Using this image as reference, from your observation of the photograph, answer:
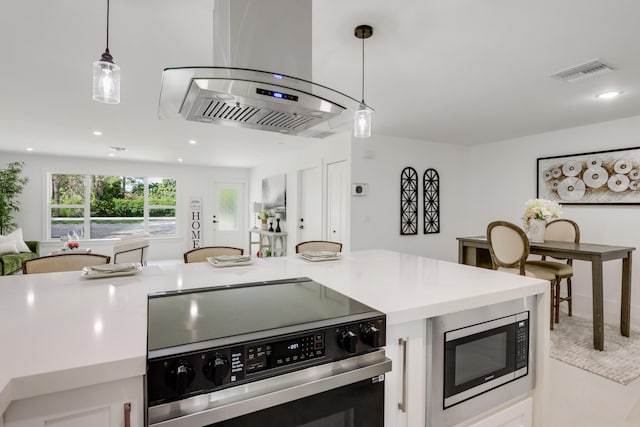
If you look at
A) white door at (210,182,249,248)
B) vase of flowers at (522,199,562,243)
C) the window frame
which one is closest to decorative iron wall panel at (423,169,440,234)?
vase of flowers at (522,199,562,243)

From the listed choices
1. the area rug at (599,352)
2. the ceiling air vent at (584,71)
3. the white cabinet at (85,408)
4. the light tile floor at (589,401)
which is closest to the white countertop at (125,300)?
the white cabinet at (85,408)

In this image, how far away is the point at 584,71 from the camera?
8.09 feet

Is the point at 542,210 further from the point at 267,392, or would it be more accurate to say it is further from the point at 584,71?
the point at 267,392

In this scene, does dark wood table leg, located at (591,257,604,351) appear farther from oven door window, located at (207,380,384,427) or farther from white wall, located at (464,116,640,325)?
oven door window, located at (207,380,384,427)

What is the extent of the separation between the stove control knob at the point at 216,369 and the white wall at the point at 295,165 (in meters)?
3.80

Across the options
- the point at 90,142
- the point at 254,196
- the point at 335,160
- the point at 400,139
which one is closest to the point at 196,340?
the point at 335,160

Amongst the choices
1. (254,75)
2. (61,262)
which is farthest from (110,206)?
(254,75)

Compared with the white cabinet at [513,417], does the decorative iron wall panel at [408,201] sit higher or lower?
higher

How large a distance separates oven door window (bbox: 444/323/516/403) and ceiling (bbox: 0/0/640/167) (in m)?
1.64

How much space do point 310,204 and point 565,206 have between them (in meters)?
3.67

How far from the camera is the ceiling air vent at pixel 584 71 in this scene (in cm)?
235

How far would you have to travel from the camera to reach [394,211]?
4840 millimetres

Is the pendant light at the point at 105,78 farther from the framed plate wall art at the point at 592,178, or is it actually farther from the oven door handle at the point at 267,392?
the framed plate wall art at the point at 592,178

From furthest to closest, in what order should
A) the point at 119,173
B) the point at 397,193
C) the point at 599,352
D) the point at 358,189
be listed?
the point at 119,173
the point at 397,193
the point at 358,189
the point at 599,352
